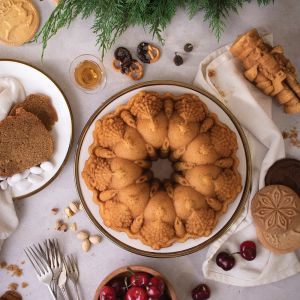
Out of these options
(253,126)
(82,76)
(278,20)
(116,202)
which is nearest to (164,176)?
(116,202)

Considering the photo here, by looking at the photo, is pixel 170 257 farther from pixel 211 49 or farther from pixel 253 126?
pixel 211 49

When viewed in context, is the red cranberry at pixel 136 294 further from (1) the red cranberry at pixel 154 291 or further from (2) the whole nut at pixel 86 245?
(2) the whole nut at pixel 86 245

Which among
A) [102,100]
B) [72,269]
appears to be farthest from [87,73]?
[72,269]

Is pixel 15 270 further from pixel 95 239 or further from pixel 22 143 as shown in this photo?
pixel 22 143

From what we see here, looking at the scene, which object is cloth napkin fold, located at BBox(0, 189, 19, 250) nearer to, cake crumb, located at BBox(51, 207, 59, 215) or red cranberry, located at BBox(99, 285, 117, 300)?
cake crumb, located at BBox(51, 207, 59, 215)

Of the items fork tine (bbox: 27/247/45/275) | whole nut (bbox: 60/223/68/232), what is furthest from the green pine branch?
fork tine (bbox: 27/247/45/275)

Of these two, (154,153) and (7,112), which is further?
(7,112)
